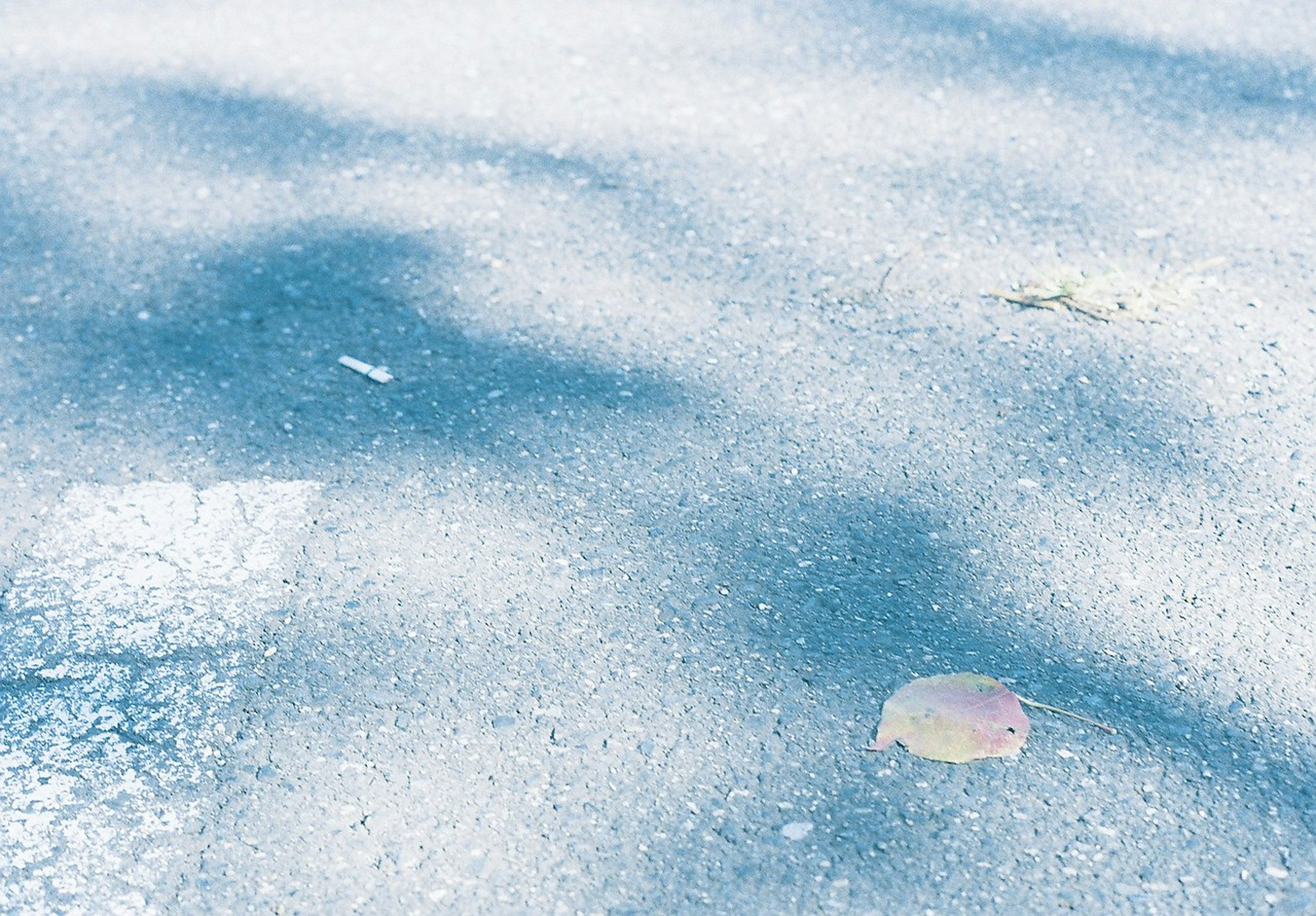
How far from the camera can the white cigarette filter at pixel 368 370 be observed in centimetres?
280

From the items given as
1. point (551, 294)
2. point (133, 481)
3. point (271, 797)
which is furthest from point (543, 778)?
point (551, 294)

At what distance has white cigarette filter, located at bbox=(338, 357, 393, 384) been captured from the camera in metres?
2.80

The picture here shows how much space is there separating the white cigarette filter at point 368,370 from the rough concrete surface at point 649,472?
0.03m

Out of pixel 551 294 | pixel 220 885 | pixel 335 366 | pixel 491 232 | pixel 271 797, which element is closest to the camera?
pixel 220 885

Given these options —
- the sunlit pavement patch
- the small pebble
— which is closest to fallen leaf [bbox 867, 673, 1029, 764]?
the small pebble

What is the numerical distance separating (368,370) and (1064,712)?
5.31 feet

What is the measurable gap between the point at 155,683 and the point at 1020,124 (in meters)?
2.87

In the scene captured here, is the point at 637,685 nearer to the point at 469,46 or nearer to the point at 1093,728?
the point at 1093,728

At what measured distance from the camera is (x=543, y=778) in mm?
1910

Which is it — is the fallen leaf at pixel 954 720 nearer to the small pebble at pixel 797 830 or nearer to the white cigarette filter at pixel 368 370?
the small pebble at pixel 797 830

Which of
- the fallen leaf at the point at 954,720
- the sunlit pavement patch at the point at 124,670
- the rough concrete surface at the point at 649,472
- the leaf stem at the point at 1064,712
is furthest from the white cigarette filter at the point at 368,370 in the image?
the leaf stem at the point at 1064,712

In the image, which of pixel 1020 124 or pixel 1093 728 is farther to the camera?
pixel 1020 124

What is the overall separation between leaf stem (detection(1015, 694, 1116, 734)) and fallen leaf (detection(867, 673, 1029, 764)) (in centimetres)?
1

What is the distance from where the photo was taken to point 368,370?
9.27 ft
